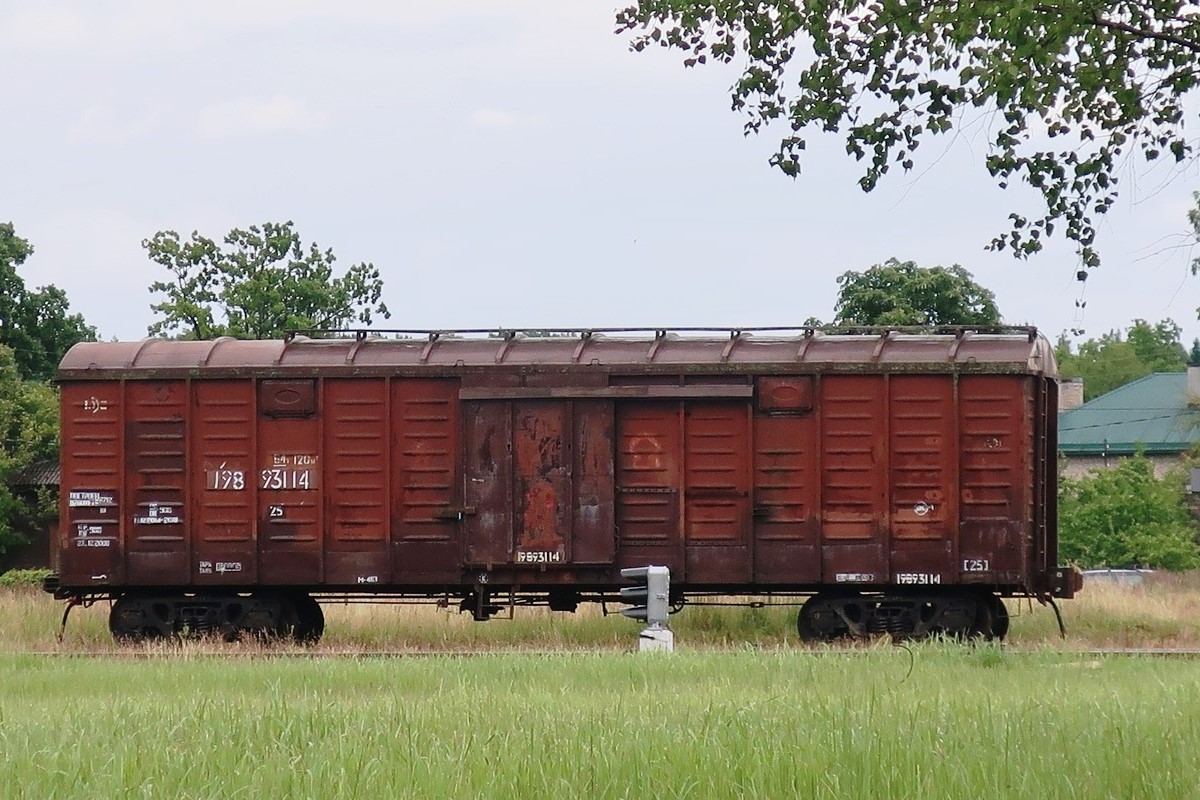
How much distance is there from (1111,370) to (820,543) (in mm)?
99214

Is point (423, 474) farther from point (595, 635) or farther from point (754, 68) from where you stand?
point (754, 68)

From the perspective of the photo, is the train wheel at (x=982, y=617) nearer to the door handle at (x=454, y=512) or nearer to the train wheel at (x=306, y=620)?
the door handle at (x=454, y=512)

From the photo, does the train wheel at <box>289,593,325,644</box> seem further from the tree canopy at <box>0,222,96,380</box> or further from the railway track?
the tree canopy at <box>0,222,96,380</box>

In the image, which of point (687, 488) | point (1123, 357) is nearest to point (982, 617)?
point (687, 488)

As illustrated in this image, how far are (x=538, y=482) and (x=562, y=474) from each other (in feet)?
1.00

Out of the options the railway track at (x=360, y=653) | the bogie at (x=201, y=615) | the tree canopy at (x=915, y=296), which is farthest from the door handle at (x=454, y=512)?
the tree canopy at (x=915, y=296)

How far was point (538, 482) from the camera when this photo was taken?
17812mm

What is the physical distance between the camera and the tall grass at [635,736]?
6227mm

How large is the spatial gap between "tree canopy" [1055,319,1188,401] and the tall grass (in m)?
98.3

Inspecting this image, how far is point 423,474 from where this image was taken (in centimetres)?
1805

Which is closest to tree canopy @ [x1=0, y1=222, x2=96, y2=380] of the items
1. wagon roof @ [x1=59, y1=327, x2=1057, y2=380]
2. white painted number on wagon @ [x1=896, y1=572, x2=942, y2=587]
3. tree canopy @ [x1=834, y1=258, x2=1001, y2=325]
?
tree canopy @ [x1=834, y1=258, x2=1001, y2=325]

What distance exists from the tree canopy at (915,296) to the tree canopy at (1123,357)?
58523 mm

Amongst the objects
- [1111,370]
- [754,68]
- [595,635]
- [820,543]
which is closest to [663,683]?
[754,68]

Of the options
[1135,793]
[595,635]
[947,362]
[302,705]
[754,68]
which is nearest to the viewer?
[1135,793]
